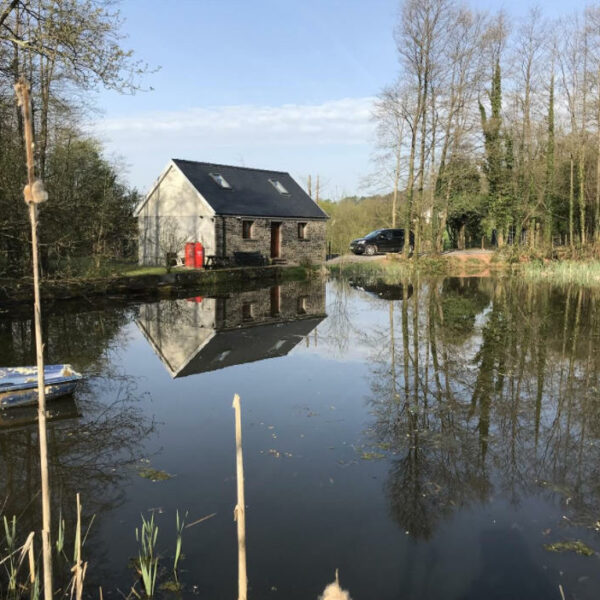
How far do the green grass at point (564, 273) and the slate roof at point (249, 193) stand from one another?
11.8 meters

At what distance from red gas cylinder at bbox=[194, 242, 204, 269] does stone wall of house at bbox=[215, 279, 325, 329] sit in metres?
3.88

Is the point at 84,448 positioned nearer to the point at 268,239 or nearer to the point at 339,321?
the point at 339,321

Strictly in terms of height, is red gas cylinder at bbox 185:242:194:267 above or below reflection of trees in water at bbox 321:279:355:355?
above

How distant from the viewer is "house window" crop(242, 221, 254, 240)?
27.2 m

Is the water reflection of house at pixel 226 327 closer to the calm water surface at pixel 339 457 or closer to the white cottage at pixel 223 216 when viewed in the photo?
the calm water surface at pixel 339 457

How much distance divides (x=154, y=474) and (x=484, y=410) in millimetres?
4137

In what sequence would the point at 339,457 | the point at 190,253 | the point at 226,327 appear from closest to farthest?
the point at 339,457 → the point at 226,327 → the point at 190,253

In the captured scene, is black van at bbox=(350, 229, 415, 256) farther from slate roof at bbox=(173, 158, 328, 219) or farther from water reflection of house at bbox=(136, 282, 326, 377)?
water reflection of house at bbox=(136, 282, 326, 377)

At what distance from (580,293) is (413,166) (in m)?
11.2

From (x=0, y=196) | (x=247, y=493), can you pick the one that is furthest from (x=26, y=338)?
(x=247, y=493)

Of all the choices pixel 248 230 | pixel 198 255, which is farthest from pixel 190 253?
pixel 248 230

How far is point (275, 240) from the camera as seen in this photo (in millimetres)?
29312

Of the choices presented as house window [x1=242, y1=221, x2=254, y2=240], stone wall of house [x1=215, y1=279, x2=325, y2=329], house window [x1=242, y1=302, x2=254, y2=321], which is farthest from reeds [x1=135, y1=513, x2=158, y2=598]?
house window [x1=242, y1=221, x2=254, y2=240]

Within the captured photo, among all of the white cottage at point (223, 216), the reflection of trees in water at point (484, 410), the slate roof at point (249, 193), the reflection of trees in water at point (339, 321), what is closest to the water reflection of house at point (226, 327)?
the reflection of trees in water at point (339, 321)
